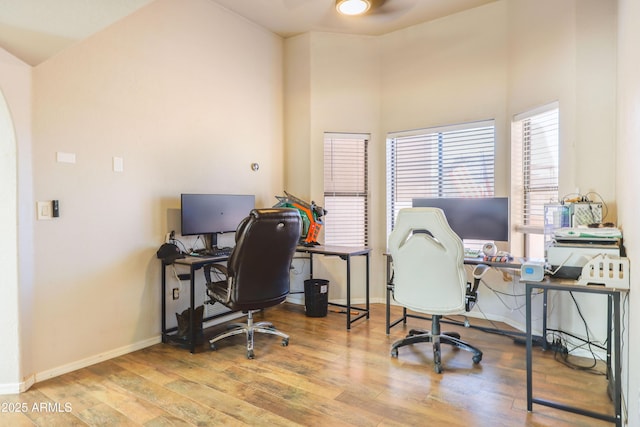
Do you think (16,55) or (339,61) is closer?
(16,55)

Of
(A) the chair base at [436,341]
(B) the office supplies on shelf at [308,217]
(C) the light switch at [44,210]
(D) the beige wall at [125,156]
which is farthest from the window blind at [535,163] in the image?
(C) the light switch at [44,210]

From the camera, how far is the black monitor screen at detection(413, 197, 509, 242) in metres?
3.26

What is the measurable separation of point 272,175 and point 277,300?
6.30ft

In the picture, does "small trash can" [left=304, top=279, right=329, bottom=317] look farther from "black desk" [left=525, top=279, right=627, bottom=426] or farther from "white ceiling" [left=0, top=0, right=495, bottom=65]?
"white ceiling" [left=0, top=0, right=495, bottom=65]

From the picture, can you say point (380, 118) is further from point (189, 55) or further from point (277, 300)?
point (277, 300)

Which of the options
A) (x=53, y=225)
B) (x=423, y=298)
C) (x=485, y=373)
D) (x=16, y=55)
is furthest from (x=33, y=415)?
(x=485, y=373)

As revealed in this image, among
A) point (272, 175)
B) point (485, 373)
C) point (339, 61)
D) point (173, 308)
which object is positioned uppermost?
point (339, 61)

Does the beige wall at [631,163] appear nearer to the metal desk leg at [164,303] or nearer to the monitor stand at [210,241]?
the monitor stand at [210,241]

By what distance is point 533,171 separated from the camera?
3.50 meters

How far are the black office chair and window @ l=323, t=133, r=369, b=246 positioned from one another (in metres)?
1.57

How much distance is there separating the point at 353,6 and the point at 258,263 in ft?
8.43

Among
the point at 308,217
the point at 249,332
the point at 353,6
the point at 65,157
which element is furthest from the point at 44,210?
the point at 353,6

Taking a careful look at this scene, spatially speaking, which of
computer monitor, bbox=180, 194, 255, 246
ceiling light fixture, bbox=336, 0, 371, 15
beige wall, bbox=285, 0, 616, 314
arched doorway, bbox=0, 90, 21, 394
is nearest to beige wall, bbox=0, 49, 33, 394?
arched doorway, bbox=0, 90, 21, 394

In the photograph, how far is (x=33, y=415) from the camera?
85.4 inches
